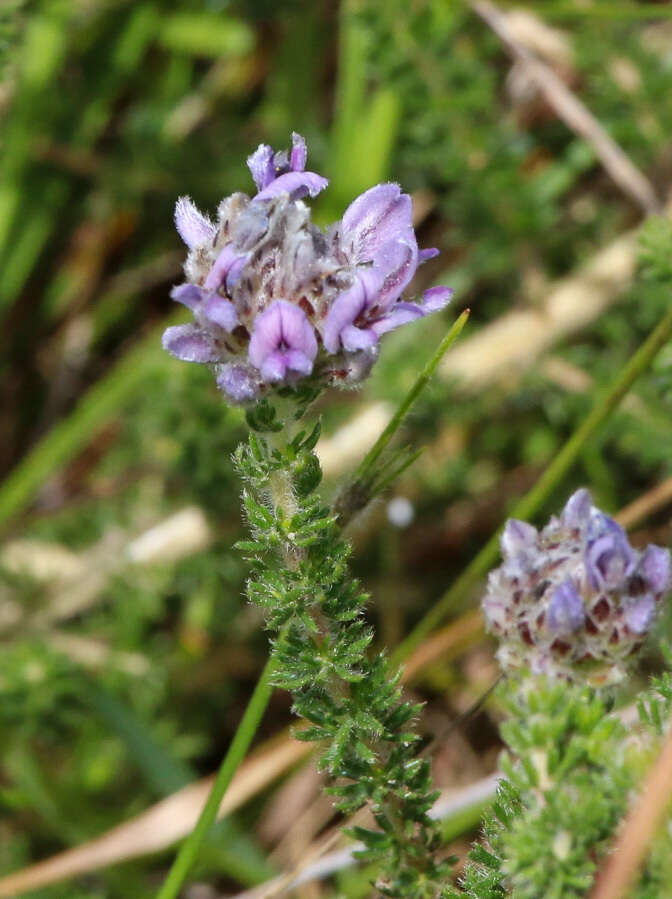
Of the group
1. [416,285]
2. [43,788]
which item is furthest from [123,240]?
[43,788]

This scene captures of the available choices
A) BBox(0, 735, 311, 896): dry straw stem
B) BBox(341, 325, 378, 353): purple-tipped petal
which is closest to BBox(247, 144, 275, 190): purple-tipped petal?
BBox(341, 325, 378, 353): purple-tipped petal

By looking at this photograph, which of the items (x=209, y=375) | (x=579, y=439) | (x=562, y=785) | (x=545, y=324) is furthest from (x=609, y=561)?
(x=545, y=324)

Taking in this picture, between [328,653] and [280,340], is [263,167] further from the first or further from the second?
[328,653]

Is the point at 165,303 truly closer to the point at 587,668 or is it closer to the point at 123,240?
the point at 123,240

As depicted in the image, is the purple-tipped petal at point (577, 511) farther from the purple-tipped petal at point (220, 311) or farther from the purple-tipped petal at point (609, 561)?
the purple-tipped petal at point (220, 311)

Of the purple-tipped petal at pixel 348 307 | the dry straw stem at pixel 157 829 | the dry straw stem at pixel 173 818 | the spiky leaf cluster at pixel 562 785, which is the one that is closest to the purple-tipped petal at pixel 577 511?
the spiky leaf cluster at pixel 562 785

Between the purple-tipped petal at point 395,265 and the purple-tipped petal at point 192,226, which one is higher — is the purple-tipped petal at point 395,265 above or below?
below
